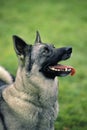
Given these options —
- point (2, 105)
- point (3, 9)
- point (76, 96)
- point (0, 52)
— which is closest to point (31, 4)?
point (3, 9)

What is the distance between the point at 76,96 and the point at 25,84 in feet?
11.6

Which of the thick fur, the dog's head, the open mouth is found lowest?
the thick fur

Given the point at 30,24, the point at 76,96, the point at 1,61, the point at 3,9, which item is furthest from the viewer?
the point at 3,9

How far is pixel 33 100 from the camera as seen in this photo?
7074 mm

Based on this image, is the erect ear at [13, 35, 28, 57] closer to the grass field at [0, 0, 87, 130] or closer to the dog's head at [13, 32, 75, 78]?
the dog's head at [13, 32, 75, 78]

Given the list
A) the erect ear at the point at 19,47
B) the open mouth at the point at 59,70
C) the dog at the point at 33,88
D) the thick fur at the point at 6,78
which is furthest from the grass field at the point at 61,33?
the erect ear at the point at 19,47

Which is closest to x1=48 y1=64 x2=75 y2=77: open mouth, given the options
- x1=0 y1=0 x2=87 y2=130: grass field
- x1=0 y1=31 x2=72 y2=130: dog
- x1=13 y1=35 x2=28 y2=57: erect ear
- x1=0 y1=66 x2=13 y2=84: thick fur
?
x1=0 y1=31 x2=72 y2=130: dog

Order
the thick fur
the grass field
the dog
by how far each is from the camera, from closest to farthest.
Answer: the dog
the thick fur
the grass field

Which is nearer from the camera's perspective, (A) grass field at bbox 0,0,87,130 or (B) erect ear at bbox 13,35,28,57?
Result: (B) erect ear at bbox 13,35,28,57

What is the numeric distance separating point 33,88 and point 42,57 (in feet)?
1.30

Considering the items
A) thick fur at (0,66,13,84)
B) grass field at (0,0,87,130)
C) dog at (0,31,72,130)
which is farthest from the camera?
grass field at (0,0,87,130)

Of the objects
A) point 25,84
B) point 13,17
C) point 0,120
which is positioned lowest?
point 13,17

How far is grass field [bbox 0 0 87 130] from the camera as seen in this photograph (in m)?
9.78

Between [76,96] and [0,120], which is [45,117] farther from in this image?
[76,96]
